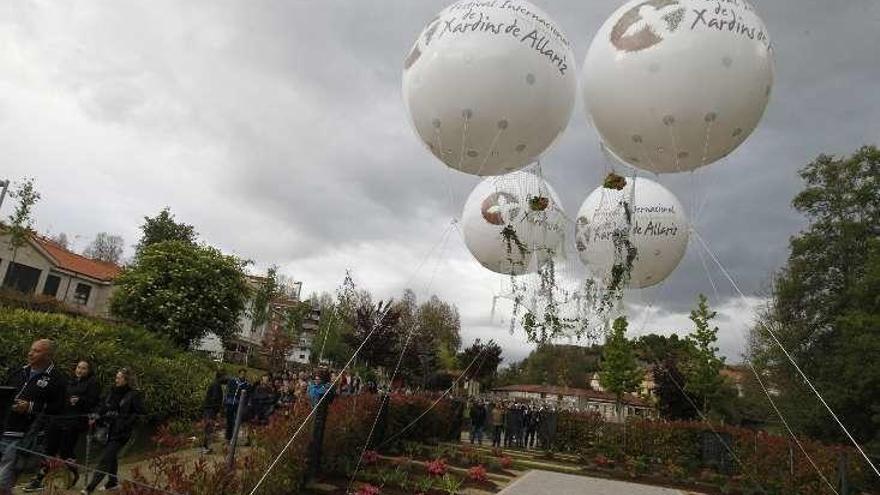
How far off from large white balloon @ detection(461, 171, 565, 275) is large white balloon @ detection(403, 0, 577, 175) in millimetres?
2619

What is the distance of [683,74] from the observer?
6.07m

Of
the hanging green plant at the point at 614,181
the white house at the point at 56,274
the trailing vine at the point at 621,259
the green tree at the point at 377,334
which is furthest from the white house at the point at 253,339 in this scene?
the hanging green plant at the point at 614,181

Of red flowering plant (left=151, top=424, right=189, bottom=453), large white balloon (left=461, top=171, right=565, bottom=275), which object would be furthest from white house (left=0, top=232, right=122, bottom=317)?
large white balloon (left=461, top=171, right=565, bottom=275)

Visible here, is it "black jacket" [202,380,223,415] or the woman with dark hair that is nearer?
the woman with dark hair

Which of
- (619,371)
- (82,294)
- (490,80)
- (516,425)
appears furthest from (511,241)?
(82,294)

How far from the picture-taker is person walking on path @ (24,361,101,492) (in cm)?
621

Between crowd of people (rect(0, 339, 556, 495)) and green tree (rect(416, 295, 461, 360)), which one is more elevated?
green tree (rect(416, 295, 461, 360))

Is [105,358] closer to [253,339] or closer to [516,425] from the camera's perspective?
[516,425]

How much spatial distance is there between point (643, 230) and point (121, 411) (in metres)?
7.81

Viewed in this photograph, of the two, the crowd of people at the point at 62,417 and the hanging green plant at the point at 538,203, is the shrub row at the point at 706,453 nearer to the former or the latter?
the hanging green plant at the point at 538,203

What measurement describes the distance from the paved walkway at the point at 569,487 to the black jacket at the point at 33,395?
6.78m

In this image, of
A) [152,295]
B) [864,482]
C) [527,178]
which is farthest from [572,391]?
[527,178]

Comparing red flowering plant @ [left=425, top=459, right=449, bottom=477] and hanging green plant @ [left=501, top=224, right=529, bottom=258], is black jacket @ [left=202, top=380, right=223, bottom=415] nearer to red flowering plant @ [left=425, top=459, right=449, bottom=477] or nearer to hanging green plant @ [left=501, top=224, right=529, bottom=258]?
red flowering plant @ [left=425, top=459, right=449, bottom=477]

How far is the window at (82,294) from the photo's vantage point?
41.4 m
